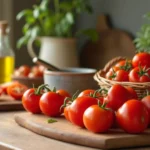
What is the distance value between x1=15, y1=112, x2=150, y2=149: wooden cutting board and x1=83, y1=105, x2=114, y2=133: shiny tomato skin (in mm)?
16

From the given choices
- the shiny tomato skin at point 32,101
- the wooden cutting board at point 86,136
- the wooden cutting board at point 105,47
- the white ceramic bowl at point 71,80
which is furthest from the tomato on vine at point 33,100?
the wooden cutting board at point 105,47

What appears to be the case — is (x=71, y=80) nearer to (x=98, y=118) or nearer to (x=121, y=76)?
(x=121, y=76)

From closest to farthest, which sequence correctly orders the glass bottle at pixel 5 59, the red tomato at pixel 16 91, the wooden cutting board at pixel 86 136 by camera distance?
1. the wooden cutting board at pixel 86 136
2. the red tomato at pixel 16 91
3. the glass bottle at pixel 5 59

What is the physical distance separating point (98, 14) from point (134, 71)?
1504 mm

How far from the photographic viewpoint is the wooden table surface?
1.24 m

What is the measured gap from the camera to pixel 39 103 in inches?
60.2

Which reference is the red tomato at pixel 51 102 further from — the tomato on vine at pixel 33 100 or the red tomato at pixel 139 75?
the red tomato at pixel 139 75

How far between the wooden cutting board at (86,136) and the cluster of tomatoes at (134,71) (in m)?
0.25

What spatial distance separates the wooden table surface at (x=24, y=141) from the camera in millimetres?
1240

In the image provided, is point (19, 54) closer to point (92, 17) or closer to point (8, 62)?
point (92, 17)

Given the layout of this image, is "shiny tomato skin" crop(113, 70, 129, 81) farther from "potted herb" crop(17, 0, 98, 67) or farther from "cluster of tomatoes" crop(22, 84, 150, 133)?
"potted herb" crop(17, 0, 98, 67)

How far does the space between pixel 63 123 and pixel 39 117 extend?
0.13 metres

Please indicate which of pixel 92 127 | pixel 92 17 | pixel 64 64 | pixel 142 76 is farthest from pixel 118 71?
pixel 92 17

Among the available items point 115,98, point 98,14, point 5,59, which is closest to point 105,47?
point 98,14
